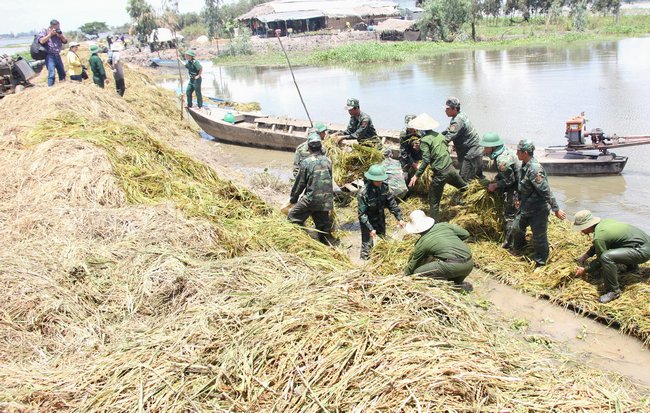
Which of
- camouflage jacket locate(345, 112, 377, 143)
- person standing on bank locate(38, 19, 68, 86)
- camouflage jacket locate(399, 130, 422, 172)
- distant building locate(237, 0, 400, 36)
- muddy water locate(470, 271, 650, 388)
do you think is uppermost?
distant building locate(237, 0, 400, 36)

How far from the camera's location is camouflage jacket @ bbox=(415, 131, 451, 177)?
767 cm

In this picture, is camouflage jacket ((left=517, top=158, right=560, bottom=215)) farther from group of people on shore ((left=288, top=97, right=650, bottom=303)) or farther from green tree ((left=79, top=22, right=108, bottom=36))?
green tree ((left=79, top=22, right=108, bottom=36))

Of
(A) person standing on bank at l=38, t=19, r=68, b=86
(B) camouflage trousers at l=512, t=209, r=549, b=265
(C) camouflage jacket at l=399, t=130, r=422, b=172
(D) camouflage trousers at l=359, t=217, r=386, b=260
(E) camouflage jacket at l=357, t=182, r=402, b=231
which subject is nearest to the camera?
(B) camouflage trousers at l=512, t=209, r=549, b=265

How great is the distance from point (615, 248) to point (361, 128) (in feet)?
16.7

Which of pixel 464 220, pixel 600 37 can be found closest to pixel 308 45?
pixel 600 37

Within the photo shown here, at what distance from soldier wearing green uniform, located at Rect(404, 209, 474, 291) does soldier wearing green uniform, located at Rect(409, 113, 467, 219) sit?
201 centimetres

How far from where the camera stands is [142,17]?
2121 inches

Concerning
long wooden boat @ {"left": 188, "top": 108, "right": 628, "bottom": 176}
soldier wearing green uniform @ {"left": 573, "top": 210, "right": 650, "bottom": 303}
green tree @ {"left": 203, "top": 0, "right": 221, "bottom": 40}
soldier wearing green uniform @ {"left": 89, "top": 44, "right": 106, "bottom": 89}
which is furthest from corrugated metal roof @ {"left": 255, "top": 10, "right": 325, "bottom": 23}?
soldier wearing green uniform @ {"left": 573, "top": 210, "right": 650, "bottom": 303}

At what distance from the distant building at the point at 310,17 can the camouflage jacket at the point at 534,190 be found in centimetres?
5074

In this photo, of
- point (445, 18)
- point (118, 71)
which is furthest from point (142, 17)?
point (118, 71)

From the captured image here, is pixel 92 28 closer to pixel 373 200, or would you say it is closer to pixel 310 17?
pixel 310 17

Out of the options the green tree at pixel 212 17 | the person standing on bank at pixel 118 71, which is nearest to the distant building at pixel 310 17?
the green tree at pixel 212 17

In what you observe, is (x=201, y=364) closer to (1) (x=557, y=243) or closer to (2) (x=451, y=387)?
(2) (x=451, y=387)

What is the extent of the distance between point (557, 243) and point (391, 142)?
5078 millimetres
